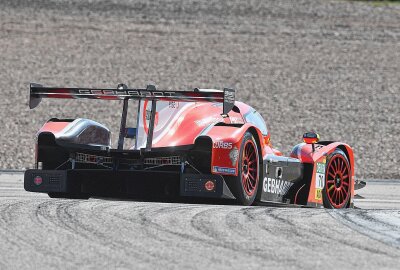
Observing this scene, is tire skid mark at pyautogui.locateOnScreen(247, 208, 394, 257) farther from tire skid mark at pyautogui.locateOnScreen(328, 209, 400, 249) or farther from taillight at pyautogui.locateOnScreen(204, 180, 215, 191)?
taillight at pyautogui.locateOnScreen(204, 180, 215, 191)

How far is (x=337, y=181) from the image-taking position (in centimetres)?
1220

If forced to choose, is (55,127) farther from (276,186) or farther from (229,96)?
(276,186)

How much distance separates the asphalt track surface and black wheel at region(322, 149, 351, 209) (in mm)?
2304

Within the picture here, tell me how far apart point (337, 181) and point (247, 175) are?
198 centimetres

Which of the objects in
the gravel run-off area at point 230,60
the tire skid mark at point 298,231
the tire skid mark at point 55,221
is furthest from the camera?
the gravel run-off area at point 230,60

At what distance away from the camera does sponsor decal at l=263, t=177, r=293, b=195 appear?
10.9 meters

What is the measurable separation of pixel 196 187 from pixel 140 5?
26.8 metres

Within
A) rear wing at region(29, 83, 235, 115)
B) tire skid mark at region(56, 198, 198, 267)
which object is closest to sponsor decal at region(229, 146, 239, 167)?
rear wing at region(29, 83, 235, 115)

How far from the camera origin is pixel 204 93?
33.8 ft

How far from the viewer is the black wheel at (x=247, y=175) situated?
33.4 feet

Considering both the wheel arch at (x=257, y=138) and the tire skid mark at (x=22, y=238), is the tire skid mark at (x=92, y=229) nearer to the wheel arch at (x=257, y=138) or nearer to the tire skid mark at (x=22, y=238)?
the tire skid mark at (x=22, y=238)

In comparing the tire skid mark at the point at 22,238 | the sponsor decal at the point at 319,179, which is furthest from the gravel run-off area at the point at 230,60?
the tire skid mark at the point at 22,238

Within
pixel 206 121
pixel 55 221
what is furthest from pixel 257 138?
pixel 55 221

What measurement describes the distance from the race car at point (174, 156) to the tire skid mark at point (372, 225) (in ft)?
4.39
